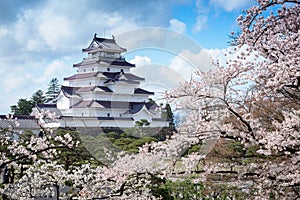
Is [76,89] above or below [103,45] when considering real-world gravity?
below

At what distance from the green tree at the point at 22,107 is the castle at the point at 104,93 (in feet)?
12.6

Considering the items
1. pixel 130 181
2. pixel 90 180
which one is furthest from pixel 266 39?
pixel 90 180

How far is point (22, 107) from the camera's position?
99.5 feet

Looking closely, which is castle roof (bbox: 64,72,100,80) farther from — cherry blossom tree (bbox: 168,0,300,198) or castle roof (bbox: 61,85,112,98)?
cherry blossom tree (bbox: 168,0,300,198)

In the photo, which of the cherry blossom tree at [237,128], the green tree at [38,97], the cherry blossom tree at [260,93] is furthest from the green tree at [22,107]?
the cherry blossom tree at [260,93]

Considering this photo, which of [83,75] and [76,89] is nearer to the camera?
[76,89]

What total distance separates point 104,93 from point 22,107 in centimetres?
814

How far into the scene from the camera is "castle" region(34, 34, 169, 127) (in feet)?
80.3

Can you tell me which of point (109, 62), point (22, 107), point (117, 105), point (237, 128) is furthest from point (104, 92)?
point (237, 128)

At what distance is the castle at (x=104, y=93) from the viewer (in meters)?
24.5

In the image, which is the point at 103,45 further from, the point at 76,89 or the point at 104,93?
the point at 104,93

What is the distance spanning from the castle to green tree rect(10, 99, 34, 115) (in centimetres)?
383

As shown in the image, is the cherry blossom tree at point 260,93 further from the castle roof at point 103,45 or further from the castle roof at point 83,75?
the castle roof at point 103,45

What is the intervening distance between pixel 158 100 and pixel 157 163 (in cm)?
71
